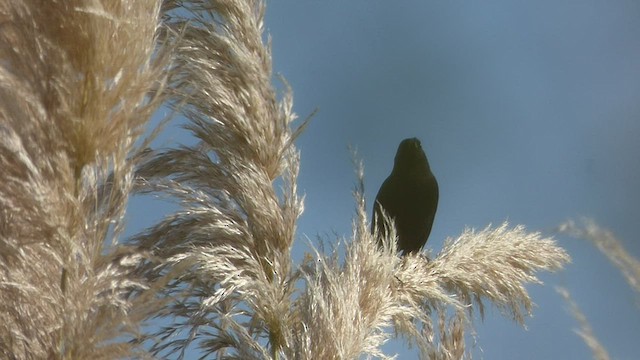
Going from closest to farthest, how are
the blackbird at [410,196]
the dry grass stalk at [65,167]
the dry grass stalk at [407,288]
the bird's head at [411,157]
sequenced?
1. the dry grass stalk at [65,167]
2. the dry grass stalk at [407,288]
3. the blackbird at [410,196]
4. the bird's head at [411,157]

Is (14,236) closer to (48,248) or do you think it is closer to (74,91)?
(48,248)

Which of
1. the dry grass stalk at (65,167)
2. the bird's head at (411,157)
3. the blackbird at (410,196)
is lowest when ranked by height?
the dry grass stalk at (65,167)

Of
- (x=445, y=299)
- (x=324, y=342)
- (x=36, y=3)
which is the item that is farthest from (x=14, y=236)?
(x=445, y=299)

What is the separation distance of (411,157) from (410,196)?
0.18m

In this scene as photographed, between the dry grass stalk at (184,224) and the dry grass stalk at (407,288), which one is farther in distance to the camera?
the dry grass stalk at (407,288)

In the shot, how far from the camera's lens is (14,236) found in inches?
56.7

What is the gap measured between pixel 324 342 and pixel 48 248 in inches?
31.6

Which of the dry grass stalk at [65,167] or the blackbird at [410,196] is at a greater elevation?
the blackbird at [410,196]

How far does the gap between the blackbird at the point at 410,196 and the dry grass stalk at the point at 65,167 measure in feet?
5.47

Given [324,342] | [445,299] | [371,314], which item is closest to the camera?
[324,342]

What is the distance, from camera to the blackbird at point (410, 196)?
10.4ft

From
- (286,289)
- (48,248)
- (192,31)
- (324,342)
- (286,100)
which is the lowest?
(48,248)

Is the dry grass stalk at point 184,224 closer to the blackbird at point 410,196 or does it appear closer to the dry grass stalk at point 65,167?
the dry grass stalk at point 65,167

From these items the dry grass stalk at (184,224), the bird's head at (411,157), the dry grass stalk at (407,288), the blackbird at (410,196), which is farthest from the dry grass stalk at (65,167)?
the bird's head at (411,157)
